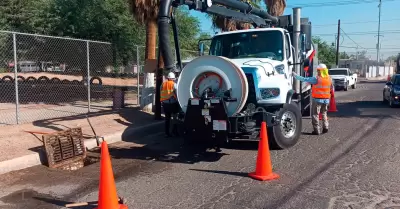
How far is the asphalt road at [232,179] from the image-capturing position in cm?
520

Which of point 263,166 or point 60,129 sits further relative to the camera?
point 60,129

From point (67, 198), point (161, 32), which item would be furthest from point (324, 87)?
point (67, 198)

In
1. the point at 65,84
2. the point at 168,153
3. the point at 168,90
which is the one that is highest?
the point at 168,90

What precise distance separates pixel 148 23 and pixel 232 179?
27.8ft

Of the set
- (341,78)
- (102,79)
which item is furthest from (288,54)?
(102,79)

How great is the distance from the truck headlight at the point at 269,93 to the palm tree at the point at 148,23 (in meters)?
6.40

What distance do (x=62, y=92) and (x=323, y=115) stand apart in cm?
1341

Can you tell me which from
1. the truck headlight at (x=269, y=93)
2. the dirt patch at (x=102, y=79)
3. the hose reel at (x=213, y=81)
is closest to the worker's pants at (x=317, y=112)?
the truck headlight at (x=269, y=93)

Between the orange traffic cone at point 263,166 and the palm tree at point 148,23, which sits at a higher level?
the palm tree at point 148,23

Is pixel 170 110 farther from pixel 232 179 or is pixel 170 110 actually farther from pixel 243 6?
pixel 243 6

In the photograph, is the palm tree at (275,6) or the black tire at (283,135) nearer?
the black tire at (283,135)

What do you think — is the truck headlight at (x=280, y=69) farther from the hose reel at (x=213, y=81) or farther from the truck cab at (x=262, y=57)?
the hose reel at (x=213, y=81)

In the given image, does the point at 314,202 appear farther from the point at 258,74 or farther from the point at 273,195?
the point at 258,74

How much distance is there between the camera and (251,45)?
9.00 metres
